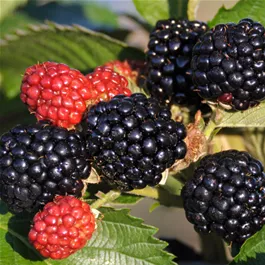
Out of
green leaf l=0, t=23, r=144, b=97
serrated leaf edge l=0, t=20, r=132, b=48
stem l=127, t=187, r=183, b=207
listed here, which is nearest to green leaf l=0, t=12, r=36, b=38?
green leaf l=0, t=23, r=144, b=97

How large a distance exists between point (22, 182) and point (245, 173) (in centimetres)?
43

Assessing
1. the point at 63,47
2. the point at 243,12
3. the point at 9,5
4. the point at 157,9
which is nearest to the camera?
the point at 243,12

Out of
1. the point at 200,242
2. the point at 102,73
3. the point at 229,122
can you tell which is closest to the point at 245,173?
the point at 229,122

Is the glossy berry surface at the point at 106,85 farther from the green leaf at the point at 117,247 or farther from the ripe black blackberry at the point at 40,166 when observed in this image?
the green leaf at the point at 117,247

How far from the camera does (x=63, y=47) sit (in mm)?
1704

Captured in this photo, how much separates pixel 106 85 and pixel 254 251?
449 millimetres

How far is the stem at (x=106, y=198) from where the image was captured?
1216 mm

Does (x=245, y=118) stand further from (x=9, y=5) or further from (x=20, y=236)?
(x=9, y=5)

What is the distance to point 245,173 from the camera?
114 cm

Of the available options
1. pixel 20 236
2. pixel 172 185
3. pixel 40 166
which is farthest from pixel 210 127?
pixel 20 236

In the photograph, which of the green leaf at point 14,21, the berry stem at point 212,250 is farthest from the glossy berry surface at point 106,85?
the green leaf at point 14,21

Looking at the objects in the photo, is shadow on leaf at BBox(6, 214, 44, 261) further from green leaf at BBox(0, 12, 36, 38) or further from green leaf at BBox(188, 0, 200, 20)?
green leaf at BBox(0, 12, 36, 38)

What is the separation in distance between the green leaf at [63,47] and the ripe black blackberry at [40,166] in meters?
0.51

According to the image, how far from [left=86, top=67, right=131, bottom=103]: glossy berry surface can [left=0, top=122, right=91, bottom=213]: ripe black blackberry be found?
0.40ft
